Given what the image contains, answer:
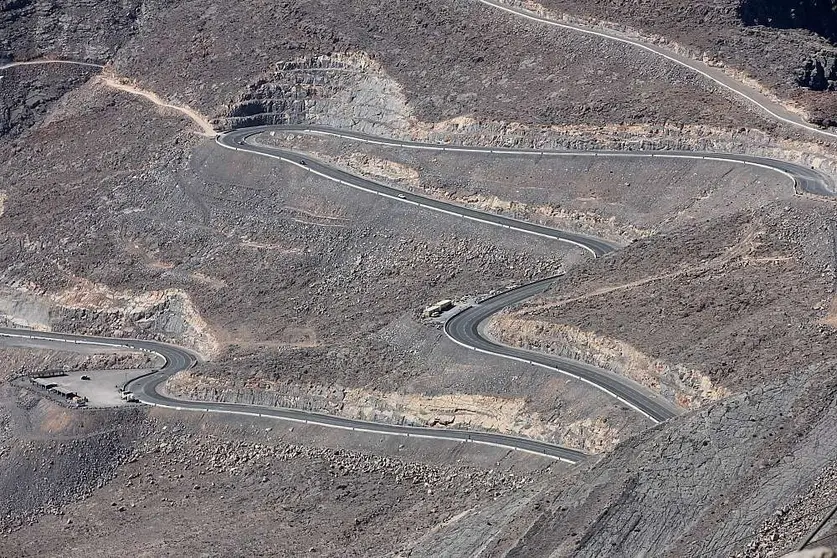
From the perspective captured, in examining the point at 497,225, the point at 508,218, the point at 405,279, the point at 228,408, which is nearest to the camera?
the point at 228,408

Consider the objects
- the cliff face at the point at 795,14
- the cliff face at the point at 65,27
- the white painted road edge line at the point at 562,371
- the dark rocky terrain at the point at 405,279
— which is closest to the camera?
the dark rocky terrain at the point at 405,279

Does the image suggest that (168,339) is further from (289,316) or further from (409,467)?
(409,467)

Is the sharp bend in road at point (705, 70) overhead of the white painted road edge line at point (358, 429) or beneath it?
overhead

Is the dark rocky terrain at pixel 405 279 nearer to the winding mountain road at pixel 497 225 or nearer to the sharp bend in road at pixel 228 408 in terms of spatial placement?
the sharp bend in road at pixel 228 408

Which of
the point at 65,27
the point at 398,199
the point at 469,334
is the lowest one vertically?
the point at 469,334

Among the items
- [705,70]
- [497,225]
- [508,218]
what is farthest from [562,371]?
[705,70]

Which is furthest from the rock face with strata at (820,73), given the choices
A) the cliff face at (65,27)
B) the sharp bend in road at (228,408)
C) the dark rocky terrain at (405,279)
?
the cliff face at (65,27)

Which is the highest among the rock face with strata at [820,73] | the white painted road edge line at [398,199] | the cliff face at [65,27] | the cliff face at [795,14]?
the cliff face at [795,14]

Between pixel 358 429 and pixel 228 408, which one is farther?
pixel 228 408

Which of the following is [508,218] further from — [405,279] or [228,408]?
[228,408]
